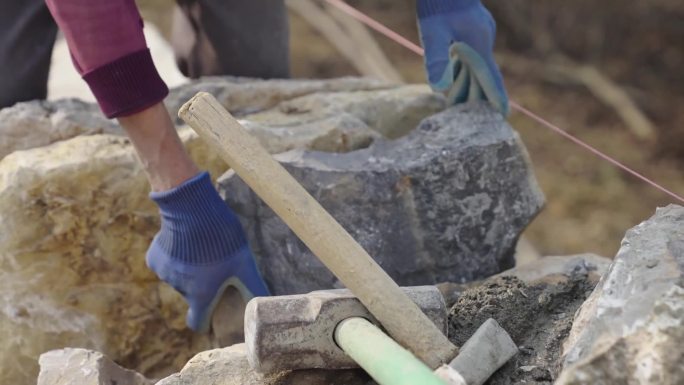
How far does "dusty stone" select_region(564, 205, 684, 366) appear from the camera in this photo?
1074 mm

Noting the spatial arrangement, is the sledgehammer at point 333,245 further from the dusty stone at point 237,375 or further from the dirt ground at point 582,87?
the dirt ground at point 582,87

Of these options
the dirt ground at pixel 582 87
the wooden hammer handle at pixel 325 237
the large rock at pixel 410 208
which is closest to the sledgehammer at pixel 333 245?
the wooden hammer handle at pixel 325 237

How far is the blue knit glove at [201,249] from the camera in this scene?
63.4 inches

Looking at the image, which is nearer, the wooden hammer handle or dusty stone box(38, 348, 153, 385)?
the wooden hammer handle

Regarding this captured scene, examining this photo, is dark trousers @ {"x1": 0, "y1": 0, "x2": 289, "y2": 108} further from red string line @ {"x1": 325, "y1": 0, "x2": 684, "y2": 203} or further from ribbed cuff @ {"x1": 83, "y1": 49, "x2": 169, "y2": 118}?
ribbed cuff @ {"x1": 83, "y1": 49, "x2": 169, "y2": 118}

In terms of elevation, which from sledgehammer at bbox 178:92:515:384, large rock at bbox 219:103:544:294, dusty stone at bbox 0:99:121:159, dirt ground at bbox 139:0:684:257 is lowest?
dirt ground at bbox 139:0:684:257

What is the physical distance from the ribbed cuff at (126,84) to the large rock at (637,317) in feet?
2.57

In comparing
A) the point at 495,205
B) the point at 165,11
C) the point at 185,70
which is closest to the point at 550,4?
the point at 165,11

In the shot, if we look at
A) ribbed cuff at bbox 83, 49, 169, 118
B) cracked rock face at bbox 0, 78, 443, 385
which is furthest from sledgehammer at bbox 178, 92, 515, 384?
cracked rock face at bbox 0, 78, 443, 385

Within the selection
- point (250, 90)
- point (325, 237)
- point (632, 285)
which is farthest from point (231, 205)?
point (632, 285)

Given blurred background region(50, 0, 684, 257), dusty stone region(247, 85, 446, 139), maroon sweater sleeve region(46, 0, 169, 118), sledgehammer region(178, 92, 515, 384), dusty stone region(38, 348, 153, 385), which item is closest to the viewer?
sledgehammer region(178, 92, 515, 384)

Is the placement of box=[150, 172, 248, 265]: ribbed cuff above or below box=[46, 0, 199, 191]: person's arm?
below

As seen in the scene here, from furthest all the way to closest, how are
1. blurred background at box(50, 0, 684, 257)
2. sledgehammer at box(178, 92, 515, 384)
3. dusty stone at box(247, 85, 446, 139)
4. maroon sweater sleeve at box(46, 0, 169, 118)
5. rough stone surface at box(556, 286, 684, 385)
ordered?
blurred background at box(50, 0, 684, 257) → dusty stone at box(247, 85, 446, 139) → maroon sweater sleeve at box(46, 0, 169, 118) → sledgehammer at box(178, 92, 515, 384) → rough stone surface at box(556, 286, 684, 385)

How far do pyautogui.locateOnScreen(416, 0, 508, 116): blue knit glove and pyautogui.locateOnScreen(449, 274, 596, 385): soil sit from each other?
0.51m
